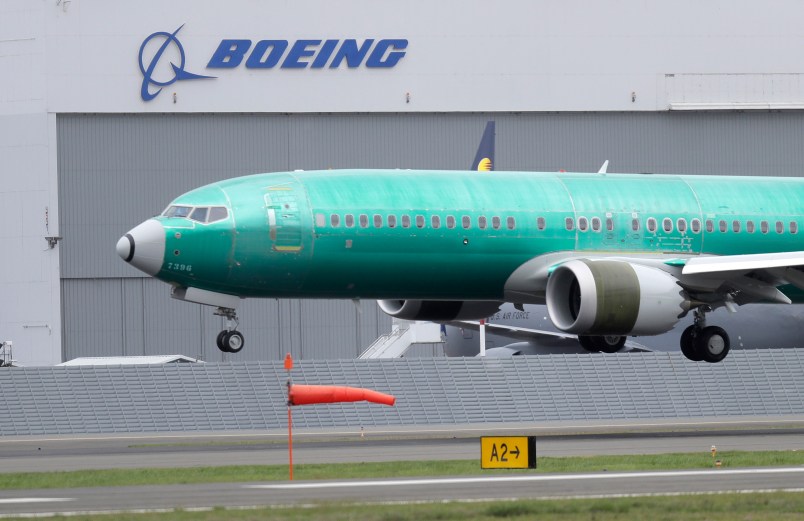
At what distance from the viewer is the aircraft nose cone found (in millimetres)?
36031

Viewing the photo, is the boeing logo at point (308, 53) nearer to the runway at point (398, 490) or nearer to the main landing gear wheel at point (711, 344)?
the main landing gear wheel at point (711, 344)

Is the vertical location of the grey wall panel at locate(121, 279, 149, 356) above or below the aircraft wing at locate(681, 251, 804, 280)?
below

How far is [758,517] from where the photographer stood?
19.3 metres

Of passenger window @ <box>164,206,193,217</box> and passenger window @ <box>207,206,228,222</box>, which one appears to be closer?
passenger window @ <box>207,206,228,222</box>

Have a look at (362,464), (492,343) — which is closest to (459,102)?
A: (492,343)

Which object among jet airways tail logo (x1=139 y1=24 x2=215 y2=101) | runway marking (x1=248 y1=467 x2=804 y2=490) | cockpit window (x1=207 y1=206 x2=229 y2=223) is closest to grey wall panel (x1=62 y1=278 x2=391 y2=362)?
jet airways tail logo (x1=139 y1=24 x2=215 y2=101)

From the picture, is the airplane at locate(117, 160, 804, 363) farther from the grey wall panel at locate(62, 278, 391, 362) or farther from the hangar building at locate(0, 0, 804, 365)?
the hangar building at locate(0, 0, 804, 365)

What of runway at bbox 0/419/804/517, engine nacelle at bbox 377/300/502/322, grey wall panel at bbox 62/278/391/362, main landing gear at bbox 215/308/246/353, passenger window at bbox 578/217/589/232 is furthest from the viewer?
grey wall panel at bbox 62/278/391/362

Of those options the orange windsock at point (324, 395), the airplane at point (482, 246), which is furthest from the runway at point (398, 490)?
the airplane at point (482, 246)

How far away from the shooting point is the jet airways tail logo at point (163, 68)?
248ft

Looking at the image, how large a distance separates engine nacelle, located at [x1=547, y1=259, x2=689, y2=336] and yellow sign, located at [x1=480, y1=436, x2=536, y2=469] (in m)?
10.6

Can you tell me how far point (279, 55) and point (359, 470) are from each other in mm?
49985

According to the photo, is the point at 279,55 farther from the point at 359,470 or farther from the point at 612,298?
the point at 359,470

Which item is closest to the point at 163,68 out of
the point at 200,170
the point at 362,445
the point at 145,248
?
the point at 200,170
